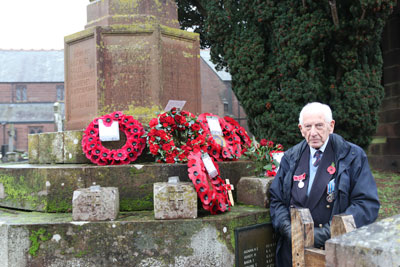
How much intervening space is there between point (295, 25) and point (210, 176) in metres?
5.53

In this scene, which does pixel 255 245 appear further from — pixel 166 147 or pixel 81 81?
pixel 81 81

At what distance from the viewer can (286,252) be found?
2.80 meters

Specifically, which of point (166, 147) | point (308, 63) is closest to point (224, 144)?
point (166, 147)

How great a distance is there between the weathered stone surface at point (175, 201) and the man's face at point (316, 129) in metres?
0.97

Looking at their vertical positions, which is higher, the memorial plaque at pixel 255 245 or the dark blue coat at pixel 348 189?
the dark blue coat at pixel 348 189

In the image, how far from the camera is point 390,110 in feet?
33.3

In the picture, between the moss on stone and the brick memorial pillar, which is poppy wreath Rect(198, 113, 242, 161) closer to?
the brick memorial pillar

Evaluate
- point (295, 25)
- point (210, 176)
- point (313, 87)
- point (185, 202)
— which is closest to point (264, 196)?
point (210, 176)

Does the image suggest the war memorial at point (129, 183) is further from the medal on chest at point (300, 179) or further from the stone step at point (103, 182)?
the medal on chest at point (300, 179)

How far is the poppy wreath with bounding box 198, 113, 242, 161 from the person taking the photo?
4.04 metres

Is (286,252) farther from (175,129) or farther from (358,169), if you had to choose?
(175,129)

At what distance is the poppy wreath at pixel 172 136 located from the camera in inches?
147

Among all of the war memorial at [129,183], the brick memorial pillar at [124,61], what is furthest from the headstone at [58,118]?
the war memorial at [129,183]

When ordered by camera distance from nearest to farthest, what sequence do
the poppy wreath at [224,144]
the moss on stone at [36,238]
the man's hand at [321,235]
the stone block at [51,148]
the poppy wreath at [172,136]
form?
the man's hand at [321,235] < the moss on stone at [36,238] < the poppy wreath at [172,136] < the poppy wreath at [224,144] < the stone block at [51,148]
